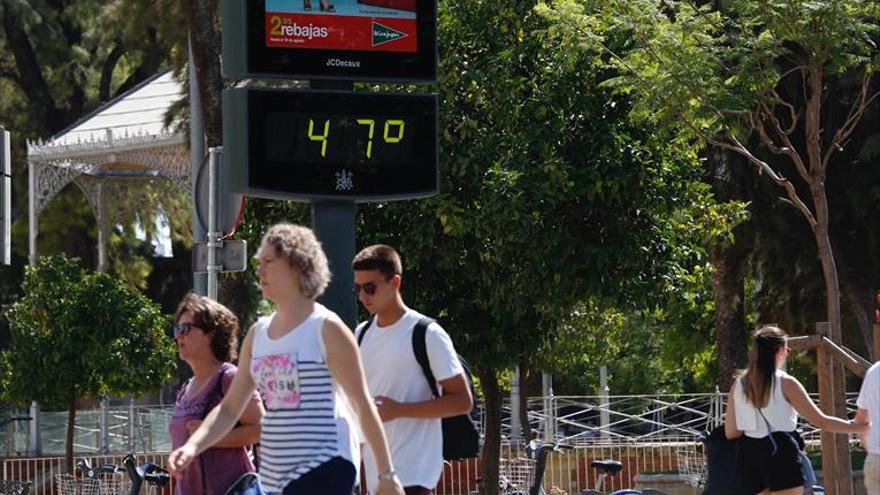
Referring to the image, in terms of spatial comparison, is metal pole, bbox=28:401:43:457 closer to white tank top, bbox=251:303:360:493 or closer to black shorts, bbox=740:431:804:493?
black shorts, bbox=740:431:804:493

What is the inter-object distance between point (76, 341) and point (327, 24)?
580 inches

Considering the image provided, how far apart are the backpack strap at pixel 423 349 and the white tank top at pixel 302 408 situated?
1132 millimetres

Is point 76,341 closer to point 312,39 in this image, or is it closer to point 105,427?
point 105,427

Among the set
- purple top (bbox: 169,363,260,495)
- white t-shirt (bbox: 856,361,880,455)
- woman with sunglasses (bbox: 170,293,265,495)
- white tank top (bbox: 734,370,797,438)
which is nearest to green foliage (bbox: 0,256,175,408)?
white tank top (bbox: 734,370,797,438)

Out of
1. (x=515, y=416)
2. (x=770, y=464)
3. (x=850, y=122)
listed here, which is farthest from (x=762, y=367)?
(x=515, y=416)

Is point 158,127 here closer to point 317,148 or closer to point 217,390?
point 317,148

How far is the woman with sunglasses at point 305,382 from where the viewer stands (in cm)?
589

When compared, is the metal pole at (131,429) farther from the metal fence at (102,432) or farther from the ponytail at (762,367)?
the ponytail at (762,367)

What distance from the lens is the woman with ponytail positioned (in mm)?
9891

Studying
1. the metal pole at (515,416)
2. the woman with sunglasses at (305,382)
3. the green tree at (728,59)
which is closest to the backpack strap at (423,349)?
the woman with sunglasses at (305,382)

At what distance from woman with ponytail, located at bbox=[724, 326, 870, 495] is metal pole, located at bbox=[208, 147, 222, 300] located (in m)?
4.34

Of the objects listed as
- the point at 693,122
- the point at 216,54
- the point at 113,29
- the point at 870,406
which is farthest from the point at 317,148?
the point at 113,29

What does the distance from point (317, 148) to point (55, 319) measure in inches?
586

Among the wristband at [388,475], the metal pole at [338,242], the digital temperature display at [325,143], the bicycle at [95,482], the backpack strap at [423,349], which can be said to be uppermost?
the digital temperature display at [325,143]
